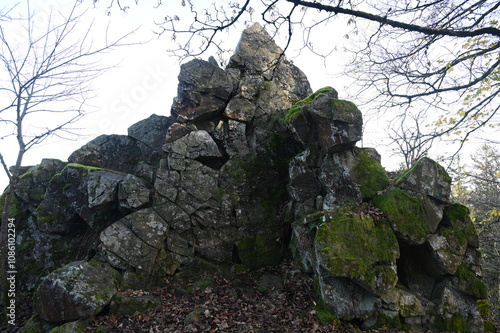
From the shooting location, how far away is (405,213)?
8.39m

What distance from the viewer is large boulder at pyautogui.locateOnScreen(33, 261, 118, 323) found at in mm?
7258

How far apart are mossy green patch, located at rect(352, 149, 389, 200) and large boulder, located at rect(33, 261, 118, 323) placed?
27.4 ft

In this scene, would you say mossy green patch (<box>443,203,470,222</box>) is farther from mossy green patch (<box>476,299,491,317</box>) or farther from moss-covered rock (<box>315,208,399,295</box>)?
mossy green patch (<box>476,299,491,317</box>)

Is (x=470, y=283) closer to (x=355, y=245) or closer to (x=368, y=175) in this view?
(x=355, y=245)

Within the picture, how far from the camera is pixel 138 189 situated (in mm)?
10297

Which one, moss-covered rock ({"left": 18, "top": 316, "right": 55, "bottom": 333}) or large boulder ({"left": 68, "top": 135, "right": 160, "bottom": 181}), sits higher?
large boulder ({"left": 68, "top": 135, "right": 160, "bottom": 181})

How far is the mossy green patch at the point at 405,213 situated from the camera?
818 cm

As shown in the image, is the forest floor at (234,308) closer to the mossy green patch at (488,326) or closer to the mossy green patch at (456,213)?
the mossy green patch at (488,326)

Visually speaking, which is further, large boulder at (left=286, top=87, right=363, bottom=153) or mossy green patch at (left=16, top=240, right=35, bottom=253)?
mossy green patch at (left=16, top=240, right=35, bottom=253)

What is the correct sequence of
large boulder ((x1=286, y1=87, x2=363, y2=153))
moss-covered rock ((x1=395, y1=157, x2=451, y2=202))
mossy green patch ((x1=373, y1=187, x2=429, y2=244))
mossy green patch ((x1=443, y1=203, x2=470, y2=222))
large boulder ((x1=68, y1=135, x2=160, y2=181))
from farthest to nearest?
large boulder ((x1=68, y1=135, x2=160, y2=181))
large boulder ((x1=286, y1=87, x2=363, y2=153))
moss-covered rock ((x1=395, y1=157, x2=451, y2=202))
mossy green patch ((x1=443, y1=203, x2=470, y2=222))
mossy green patch ((x1=373, y1=187, x2=429, y2=244))

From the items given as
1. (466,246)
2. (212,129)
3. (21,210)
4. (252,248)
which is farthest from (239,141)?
(21,210)

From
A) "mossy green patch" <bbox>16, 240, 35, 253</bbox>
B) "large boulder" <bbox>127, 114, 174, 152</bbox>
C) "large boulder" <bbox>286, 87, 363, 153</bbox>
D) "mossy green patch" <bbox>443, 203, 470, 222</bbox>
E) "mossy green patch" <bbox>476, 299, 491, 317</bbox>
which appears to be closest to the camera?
"mossy green patch" <bbox>476, 299, 491, 317</bbox>

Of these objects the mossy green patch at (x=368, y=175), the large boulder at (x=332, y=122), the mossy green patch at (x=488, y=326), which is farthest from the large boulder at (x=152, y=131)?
the mossy green patch at (x=488, y=326)

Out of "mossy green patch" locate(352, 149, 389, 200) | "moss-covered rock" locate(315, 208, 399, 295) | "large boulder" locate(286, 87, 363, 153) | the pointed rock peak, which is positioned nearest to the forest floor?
"moss-covered rock" locate(315, 208, 399, 295)
